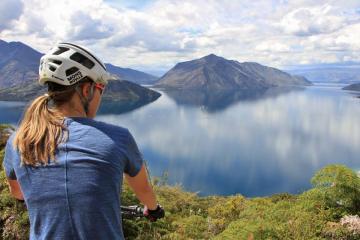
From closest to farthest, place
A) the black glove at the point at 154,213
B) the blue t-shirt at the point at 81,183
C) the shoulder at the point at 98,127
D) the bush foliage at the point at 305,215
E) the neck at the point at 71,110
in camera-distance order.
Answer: the blue t-shirt at the point at 81,183 → the shoulder at the point at 98,127 → the neck at the point at 71,110 → the black glove at the point at 154,213 → the bush foliage at the point at 305,215

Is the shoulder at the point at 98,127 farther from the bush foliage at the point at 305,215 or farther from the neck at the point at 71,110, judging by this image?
the bush foliage at the point at 305,215

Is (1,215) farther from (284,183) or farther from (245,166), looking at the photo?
(245,166)

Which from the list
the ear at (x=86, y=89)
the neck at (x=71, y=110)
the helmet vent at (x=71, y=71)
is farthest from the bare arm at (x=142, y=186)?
the helmet vent at (x=71, y=71)

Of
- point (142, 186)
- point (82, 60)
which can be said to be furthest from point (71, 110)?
point (142, 186)

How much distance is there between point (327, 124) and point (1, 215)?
151 metres

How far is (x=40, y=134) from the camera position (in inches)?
92.3

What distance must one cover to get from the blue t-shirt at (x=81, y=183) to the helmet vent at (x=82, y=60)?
446 mm

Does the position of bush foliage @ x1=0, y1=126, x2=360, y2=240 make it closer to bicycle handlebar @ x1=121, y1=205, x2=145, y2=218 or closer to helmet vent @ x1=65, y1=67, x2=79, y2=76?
bicycle handlebar @ x1=121, y1=205, x2=145, y2=218

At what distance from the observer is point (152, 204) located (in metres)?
2.81

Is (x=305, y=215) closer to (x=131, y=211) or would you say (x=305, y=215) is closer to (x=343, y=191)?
(x=343, y=191)

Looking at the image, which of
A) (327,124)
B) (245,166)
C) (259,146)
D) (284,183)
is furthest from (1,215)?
(327,124)

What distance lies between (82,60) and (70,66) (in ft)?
0.39

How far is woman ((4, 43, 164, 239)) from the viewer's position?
A: 2.26 m

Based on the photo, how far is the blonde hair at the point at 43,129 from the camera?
230 centimetres
